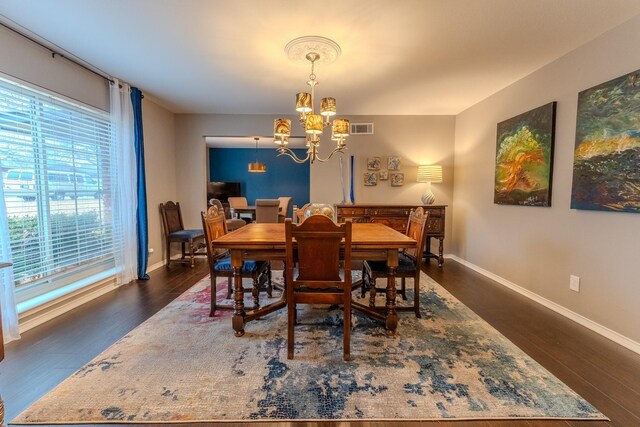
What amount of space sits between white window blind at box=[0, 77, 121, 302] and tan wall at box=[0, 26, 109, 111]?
9 centimetres

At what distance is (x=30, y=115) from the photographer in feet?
8.00

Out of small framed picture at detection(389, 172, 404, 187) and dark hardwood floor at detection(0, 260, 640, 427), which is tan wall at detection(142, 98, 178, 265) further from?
small framed picture at detection(389, 172, 404, 187)

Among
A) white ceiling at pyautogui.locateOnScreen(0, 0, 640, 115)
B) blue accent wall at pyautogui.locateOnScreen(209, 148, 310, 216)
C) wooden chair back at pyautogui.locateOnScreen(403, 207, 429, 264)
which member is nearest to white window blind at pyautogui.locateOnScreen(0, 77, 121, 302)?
white ceiling at pyautogui.locateOnScreen(0, 0, 640, 115)

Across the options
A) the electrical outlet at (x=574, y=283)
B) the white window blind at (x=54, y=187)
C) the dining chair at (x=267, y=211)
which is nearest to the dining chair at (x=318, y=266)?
the electrical outlet at (x=574, y=283)

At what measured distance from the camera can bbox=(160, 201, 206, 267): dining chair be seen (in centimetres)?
410

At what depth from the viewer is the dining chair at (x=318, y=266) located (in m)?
1.81

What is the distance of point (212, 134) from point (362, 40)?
10.7 ft

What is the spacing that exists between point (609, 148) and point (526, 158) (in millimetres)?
866

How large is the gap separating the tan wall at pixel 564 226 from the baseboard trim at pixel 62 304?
186 inches

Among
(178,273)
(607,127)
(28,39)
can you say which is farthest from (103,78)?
(607,127)

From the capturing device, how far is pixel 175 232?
430cm

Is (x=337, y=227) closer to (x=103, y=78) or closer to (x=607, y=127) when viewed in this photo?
(x=607, y=127)

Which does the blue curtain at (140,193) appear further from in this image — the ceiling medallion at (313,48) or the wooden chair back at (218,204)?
the ceiling medallion at (313,48)

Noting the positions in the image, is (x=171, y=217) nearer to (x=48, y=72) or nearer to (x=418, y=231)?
(x=48, y=72)
